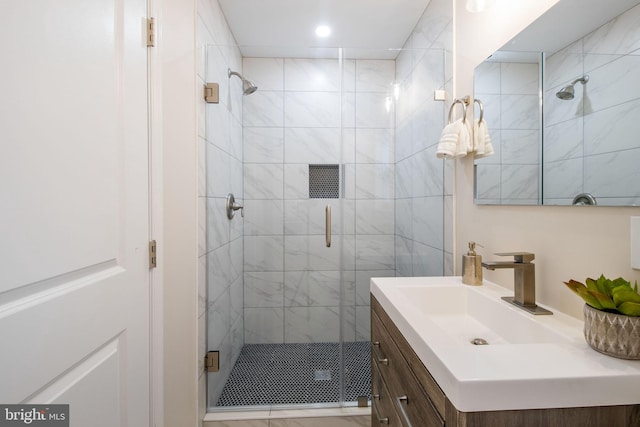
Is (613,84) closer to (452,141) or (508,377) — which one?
(452,141)

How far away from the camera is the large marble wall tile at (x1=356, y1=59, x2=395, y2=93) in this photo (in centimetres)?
180

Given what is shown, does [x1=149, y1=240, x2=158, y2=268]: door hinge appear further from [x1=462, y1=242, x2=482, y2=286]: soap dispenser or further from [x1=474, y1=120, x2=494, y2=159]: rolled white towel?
[x1=474, y1=120, x2=494, y2=159]: rolled white towel

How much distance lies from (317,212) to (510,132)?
1.13 m

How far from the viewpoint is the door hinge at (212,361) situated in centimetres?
157

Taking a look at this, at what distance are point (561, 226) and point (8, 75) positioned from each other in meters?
1.42

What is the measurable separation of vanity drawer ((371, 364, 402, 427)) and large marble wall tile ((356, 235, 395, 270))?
68 cm

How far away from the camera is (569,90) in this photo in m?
0.84

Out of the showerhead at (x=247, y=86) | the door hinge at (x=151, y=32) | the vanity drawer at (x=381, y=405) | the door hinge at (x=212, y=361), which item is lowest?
the door hinge at (x=212, y=361)

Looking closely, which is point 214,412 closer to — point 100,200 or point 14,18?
point 100,200

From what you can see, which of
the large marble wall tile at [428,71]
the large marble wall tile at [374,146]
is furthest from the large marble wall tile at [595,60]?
the large marble wall tile at [374,146]

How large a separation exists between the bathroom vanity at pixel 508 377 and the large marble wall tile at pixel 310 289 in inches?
37.0

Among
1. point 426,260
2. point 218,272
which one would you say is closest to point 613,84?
point 426,260

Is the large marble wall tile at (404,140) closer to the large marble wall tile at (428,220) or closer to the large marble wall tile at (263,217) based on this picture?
the large marble wall tile at (428,220)

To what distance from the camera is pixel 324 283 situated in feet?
6.24
